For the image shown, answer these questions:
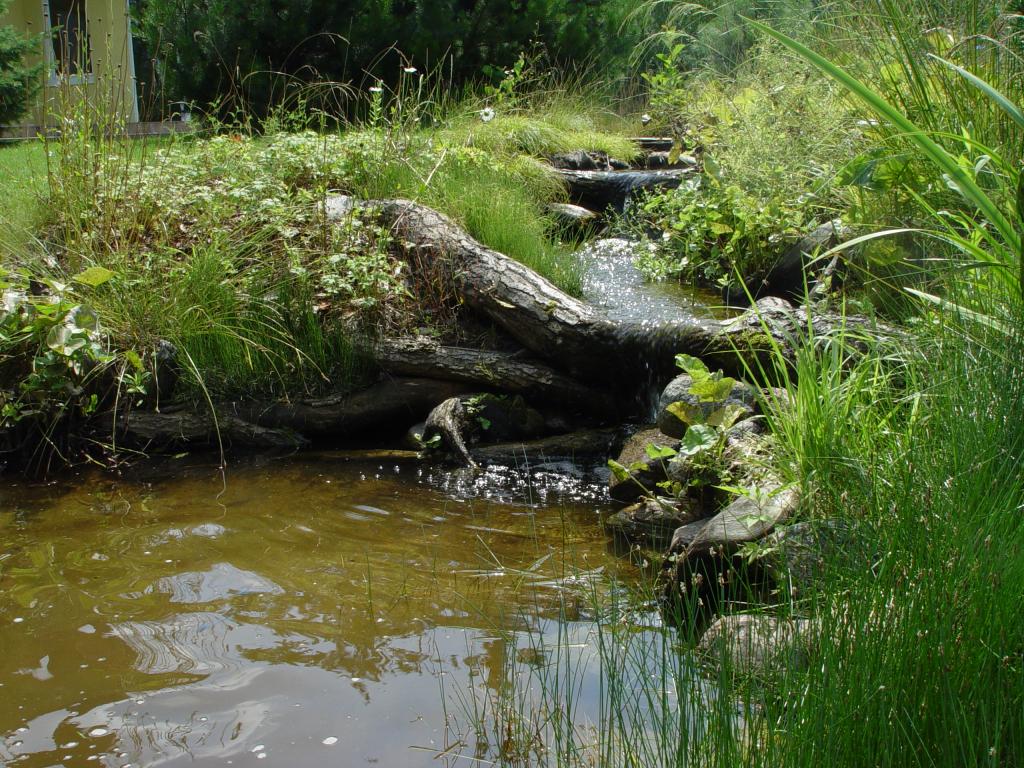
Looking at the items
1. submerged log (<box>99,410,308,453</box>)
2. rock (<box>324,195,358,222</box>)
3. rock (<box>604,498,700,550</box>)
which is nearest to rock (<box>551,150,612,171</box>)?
rock (<box>324,195,358,222</box>)

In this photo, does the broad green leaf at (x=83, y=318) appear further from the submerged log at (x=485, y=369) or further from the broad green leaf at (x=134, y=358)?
the submerged log at (x=485, y=369)

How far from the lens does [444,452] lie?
557 centimetres

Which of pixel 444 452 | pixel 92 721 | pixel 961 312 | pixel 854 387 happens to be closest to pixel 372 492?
pixel 444 452

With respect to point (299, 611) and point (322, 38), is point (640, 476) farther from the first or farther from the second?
point (322, 38)

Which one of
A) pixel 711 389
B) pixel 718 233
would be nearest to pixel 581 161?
pixel 718 233

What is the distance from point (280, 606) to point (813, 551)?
6.69ft

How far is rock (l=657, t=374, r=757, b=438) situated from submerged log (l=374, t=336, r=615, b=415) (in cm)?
103

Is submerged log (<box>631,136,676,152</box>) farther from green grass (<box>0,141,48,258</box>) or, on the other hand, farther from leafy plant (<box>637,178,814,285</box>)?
green grass (<box>0,141,48,258</box>)

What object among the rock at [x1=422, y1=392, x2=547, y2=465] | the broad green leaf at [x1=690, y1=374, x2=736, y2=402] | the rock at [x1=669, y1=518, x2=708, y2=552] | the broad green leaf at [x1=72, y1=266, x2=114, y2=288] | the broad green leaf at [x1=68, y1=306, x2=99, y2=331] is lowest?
the rock at [x1=422, y1=392, x2=547, y2=465]

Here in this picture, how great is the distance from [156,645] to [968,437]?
9.08ft

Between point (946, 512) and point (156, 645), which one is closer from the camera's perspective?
point (946, 512)

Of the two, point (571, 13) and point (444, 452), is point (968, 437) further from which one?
point (571, 13)

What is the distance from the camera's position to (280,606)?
11.9 feet

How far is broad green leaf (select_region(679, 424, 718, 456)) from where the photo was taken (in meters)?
4.05
